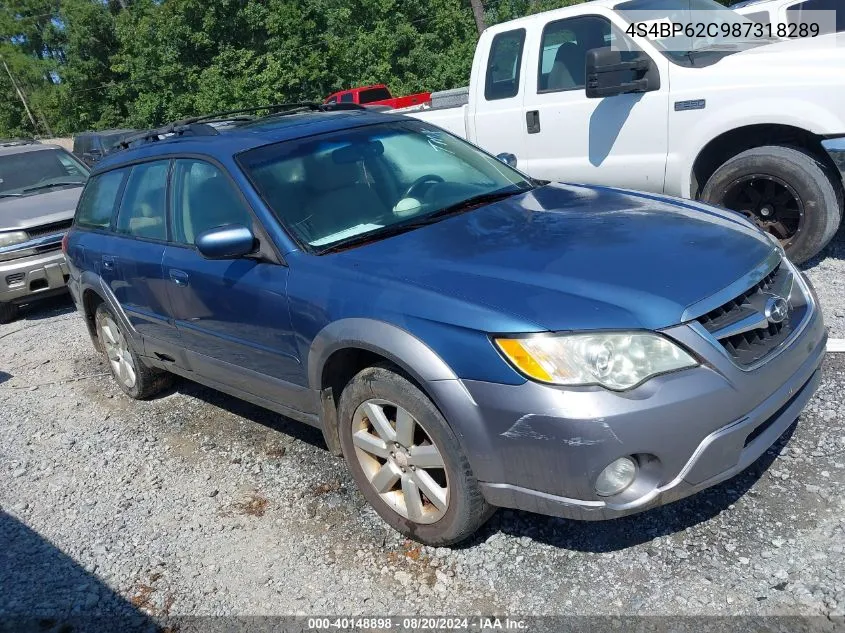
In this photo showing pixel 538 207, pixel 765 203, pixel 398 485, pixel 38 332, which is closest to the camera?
pixel 398 485

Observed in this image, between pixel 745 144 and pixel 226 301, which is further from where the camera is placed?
pixel 745 144

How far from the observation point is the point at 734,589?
2.54 m

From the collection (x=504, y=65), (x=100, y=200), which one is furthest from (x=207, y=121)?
(x=504, y=65)

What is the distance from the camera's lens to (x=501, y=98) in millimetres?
6422

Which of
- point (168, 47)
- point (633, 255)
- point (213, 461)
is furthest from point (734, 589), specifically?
point (168, 47)

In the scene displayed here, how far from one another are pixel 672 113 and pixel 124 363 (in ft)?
14.3

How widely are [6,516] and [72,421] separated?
1161mm

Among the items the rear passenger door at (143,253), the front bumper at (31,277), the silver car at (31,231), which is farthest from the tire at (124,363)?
the silver car at (31,231)

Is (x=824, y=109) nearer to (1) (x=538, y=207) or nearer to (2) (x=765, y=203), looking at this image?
(2) (x=765, y=203)

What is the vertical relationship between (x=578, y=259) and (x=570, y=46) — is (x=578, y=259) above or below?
below

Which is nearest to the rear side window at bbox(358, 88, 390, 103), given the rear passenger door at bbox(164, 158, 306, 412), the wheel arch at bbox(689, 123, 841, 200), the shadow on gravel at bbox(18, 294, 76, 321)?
the shadow on gravel at bbox(18, 294, 76, 321)

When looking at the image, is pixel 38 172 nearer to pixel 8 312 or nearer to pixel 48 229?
pixel 48 229

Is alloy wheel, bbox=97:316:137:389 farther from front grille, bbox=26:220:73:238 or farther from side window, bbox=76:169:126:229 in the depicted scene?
front grille, bbox=26:220:73:238

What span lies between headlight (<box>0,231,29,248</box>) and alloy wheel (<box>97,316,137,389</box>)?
3.13m
